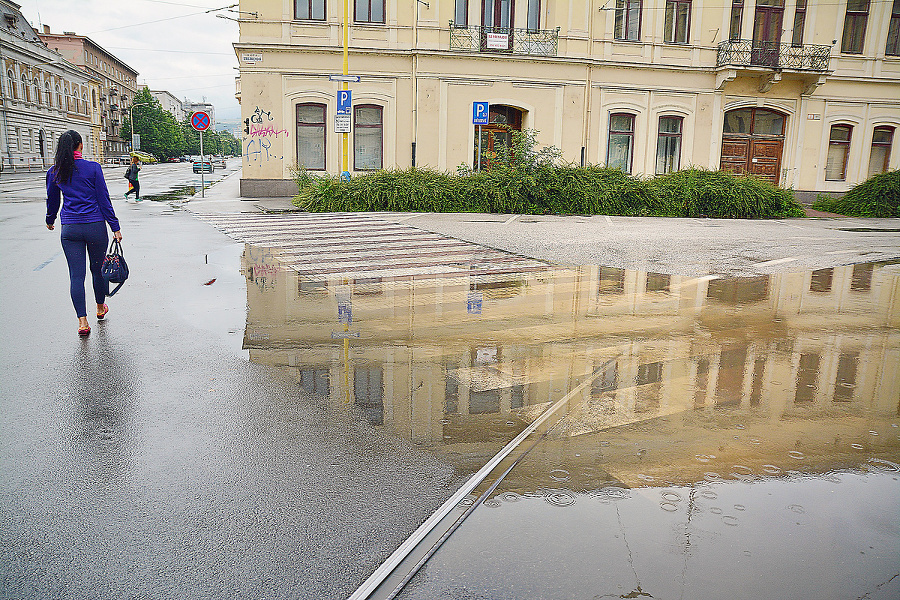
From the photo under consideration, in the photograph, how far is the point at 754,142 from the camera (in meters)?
30.1

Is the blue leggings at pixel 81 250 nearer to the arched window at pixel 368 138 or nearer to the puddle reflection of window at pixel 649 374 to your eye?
the puddle reflection of window at pixel 649 374

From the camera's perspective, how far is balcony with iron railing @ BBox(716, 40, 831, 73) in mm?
28253

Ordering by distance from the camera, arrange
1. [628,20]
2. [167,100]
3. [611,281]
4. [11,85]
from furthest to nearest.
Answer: [167,100] → [11,85] → [628,20] → [611,281]

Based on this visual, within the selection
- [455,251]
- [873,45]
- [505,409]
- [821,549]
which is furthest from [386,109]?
[821,549]

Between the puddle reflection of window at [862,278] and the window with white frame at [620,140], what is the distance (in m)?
17.1

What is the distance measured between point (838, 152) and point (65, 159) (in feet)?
106

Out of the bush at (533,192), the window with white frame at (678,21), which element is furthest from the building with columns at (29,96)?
the window with white frame at (678,21)

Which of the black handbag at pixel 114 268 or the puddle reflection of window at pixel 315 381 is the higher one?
the black handbag at pixel 114 268

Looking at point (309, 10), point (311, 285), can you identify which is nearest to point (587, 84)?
point (309, 10)

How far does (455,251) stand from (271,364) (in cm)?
757

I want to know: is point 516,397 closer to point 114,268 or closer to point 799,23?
point 114,268

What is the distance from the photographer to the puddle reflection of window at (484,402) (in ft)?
16.5

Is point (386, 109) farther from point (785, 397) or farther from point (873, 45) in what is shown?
point (785, 397)

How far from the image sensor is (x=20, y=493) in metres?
3.65
